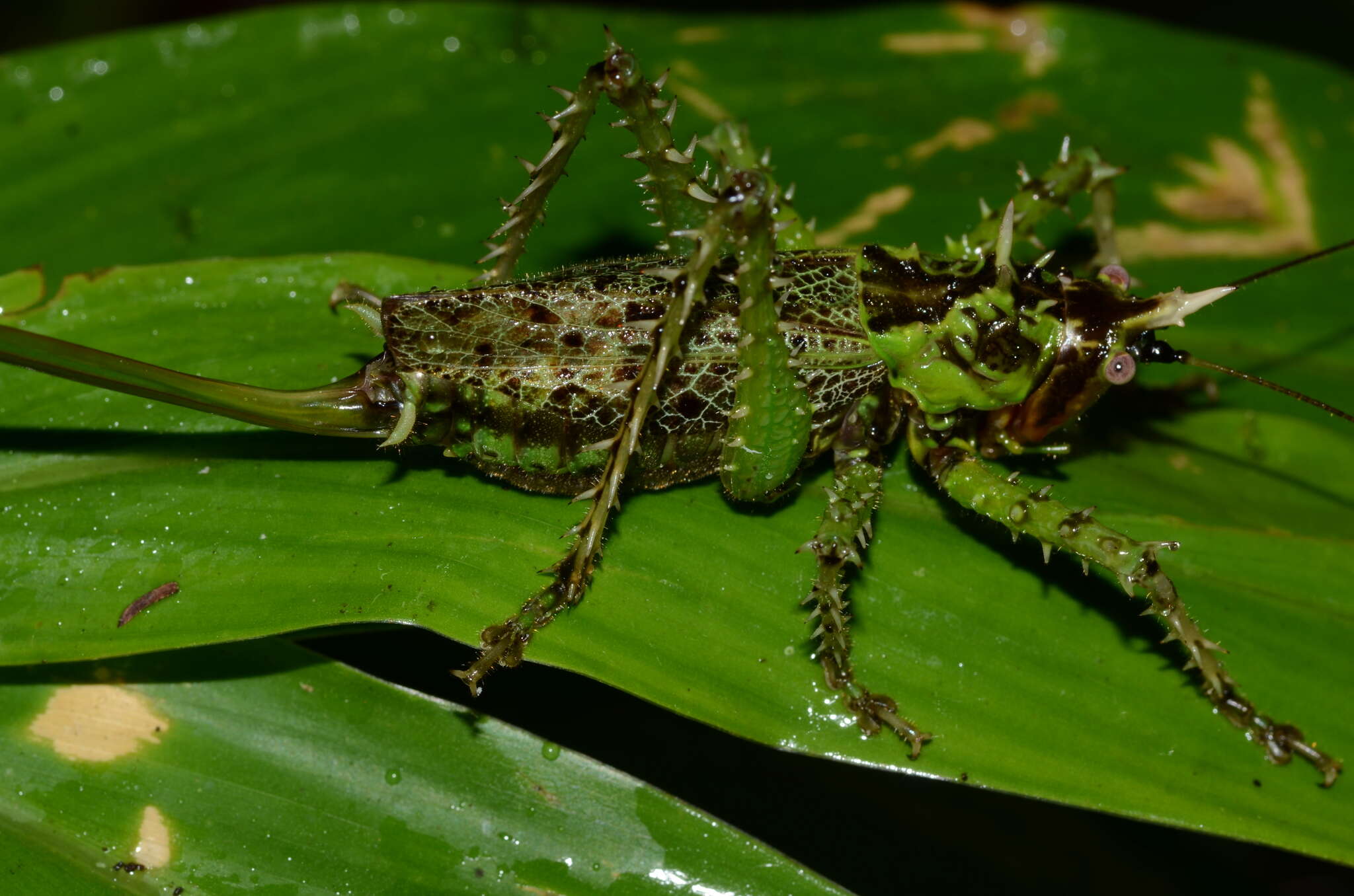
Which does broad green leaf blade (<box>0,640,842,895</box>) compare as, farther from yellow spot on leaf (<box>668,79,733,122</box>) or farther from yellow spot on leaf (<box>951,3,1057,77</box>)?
yellow spot on leaf (<box>951,3,1057,77</box>)

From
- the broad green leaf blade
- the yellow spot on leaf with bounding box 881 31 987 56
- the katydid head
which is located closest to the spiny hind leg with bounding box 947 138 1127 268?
the katydid head

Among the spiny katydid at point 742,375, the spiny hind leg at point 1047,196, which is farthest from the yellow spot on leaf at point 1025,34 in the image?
the spiny katydid at point 742,375

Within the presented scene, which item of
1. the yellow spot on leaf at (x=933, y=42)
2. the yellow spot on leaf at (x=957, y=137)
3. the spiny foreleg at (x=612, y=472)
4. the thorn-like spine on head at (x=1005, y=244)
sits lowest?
the spiny foreleg at (x=612, y=472)

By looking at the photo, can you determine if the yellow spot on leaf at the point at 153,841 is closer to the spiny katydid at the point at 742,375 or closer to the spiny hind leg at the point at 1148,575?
the spiny katydid at the point at 742,375

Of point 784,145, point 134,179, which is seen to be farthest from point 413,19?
point 784,145

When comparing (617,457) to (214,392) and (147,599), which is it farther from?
(147,599)
